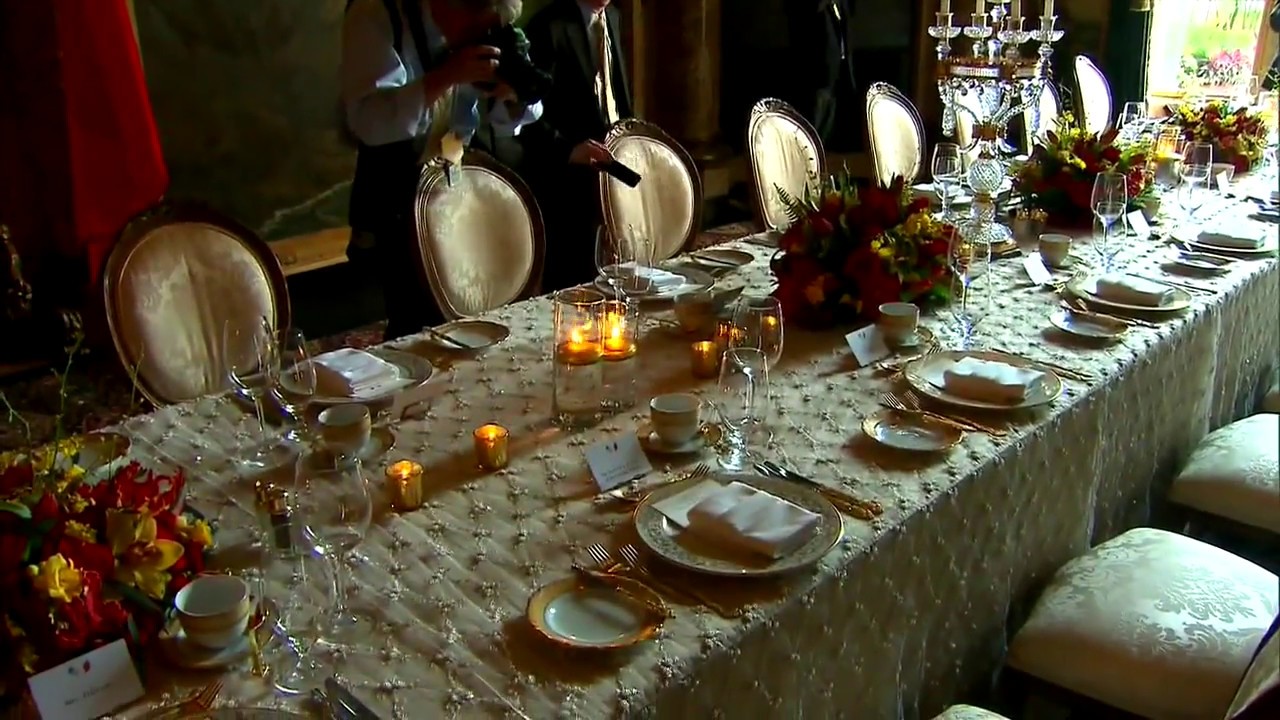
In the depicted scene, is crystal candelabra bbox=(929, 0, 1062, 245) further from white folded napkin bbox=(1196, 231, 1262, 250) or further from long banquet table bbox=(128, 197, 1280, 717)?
long banquet table bbox=(128, 197, 1280, 717)

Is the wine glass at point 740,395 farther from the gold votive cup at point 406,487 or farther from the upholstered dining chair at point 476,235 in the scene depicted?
the upholstered dining chair at point 476,235

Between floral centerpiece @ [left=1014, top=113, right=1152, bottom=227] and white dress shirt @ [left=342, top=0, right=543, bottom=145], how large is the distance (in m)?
1.55

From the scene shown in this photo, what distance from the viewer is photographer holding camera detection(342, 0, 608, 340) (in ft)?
7.99

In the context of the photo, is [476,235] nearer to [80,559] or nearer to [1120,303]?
[1120,303]

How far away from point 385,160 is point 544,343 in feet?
3.08

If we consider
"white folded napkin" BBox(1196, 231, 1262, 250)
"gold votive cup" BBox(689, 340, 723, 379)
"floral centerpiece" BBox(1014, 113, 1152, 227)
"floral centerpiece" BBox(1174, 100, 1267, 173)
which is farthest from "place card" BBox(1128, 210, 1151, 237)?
"gold votive cup" BBox(689, 340, 723, 379)

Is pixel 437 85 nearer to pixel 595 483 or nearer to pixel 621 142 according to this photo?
pixel 621 142

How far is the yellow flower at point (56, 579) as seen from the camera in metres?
0.92

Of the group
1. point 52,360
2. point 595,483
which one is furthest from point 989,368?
point 52,360

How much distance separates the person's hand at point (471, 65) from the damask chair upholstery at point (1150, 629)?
159 cm

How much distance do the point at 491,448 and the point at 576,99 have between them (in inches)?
77.8

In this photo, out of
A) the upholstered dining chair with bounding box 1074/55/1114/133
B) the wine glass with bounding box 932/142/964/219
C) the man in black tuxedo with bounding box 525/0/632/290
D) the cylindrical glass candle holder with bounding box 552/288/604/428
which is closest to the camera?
the cylindrical glass candle holder with bounding box 552/288/604/428

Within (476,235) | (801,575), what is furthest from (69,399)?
(801,575)

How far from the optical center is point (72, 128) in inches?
134
